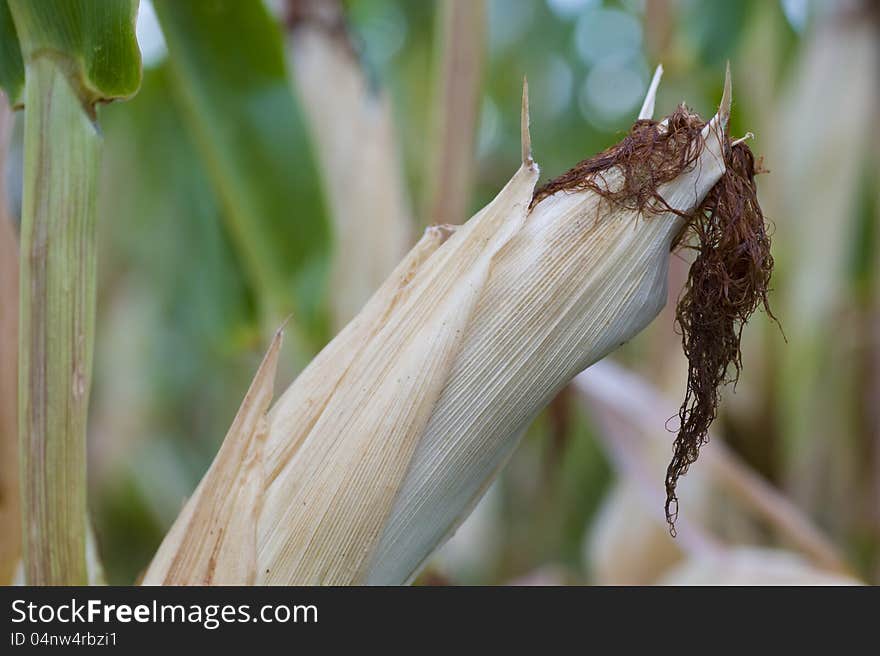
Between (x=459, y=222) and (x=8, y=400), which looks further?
(x=459, y=222)

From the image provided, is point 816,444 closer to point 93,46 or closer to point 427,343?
point 427,343

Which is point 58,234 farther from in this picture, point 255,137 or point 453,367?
point 255,137

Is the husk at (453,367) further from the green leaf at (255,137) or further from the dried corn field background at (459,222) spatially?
the green leaf at (255,137)

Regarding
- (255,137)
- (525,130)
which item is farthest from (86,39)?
(255,137)

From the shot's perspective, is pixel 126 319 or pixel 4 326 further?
pixel 126 319

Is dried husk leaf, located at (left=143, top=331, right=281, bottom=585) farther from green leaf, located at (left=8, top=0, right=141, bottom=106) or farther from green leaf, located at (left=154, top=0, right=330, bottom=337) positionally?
green leaf, located at (left=154, top=0, right=330, bottom=337)
